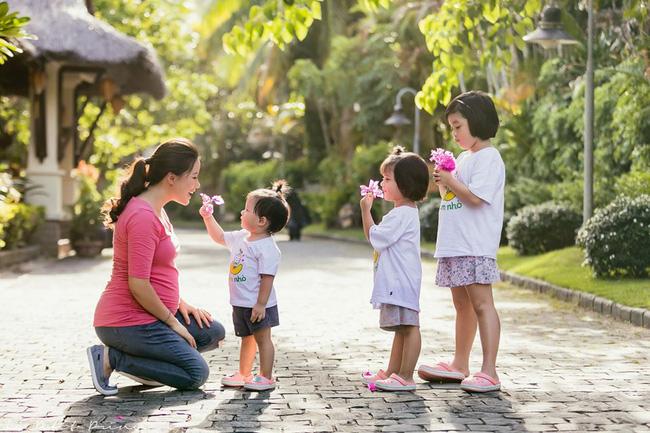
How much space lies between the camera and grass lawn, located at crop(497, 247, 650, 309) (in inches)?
494

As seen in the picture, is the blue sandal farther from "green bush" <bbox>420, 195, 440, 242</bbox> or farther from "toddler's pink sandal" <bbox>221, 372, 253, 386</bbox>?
"green bush" <bbox>420, 195, 440, 242</bbox>

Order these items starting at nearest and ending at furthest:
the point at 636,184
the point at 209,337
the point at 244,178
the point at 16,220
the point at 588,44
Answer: the point at 209,337 → the point at 588,44 → the point at 636,184 → the point at 16,220 → the point at 244,178

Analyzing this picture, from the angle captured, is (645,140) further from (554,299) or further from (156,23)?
(156,23)

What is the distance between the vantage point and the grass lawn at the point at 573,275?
1256cm

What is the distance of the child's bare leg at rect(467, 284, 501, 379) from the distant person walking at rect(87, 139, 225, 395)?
169 cm

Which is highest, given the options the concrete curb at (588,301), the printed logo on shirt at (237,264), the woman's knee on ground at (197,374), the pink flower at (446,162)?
the pink flower at (446,162)

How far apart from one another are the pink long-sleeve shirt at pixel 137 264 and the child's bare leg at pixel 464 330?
1804 mm

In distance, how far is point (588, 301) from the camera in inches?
511

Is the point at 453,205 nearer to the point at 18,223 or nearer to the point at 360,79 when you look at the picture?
the point at 18,223

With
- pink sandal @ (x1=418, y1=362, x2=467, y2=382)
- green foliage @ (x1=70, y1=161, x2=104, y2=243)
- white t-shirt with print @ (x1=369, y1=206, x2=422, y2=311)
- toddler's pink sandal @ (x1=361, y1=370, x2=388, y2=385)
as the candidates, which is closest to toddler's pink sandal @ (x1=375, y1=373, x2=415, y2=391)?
toddler's pink sandal @ (x1=361, y1=370, x2=388, y2=385)

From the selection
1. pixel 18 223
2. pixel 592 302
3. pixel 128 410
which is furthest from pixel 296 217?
pixel 128 410

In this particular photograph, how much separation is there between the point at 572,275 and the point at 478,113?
28.7 feet

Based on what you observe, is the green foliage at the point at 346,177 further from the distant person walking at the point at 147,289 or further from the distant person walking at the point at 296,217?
the distant person walking at the point at 147,289

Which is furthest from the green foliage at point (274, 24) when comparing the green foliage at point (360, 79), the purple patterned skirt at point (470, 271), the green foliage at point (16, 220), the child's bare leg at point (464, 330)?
the green foliage at point (360, 79)
